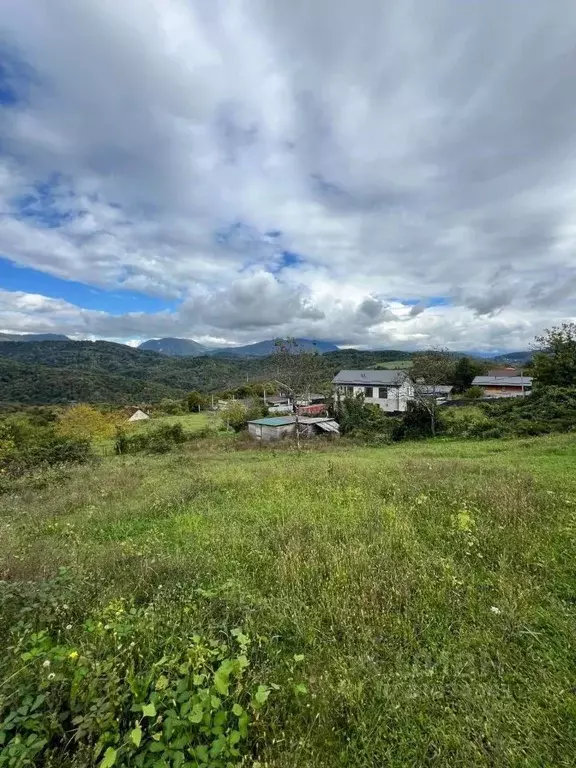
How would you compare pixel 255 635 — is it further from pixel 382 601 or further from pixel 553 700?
pixel 553 700

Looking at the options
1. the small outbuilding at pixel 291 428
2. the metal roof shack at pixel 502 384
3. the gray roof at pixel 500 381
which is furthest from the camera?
the gray roof at pixel 500 381

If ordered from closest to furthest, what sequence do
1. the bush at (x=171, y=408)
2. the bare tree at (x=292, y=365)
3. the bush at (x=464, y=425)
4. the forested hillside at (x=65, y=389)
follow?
the bush at (x=464, y=425)
the bare tree at (x=292, y=365)
the bush at (x=171, y=408)
the forested hillside at (x=65, y=389)

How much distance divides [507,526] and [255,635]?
398cm

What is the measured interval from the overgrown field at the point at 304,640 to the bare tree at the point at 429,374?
70.0 feet

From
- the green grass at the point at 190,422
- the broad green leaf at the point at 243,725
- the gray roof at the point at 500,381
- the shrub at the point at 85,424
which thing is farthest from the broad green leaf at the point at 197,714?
the gray roof at the point at 500,381

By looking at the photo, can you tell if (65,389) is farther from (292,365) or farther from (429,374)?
(429,374)

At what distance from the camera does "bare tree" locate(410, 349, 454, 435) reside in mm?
27016

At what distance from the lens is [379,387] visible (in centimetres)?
4678

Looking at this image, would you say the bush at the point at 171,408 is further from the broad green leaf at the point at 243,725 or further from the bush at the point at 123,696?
the broad green leaf at the point at 243,725

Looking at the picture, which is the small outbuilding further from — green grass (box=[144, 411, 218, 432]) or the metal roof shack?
the metal roof shack

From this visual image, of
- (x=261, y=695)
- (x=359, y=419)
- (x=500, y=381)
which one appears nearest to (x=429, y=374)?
(x=359, y=419)

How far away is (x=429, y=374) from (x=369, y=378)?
62.1 ft

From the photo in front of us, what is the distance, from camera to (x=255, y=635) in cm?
315

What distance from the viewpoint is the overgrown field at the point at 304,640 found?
7.49ft
